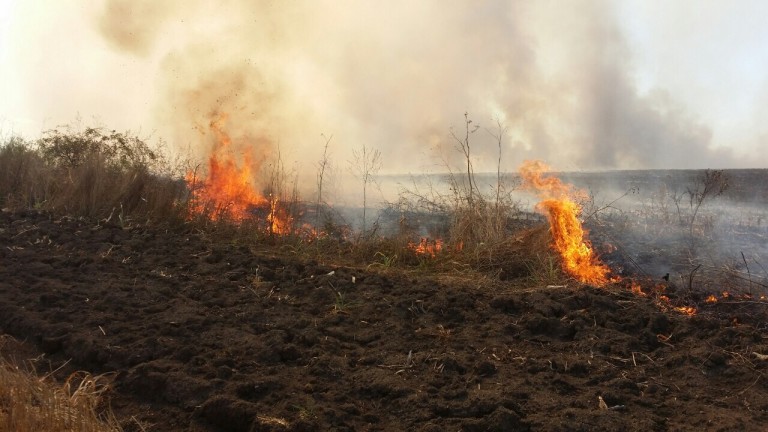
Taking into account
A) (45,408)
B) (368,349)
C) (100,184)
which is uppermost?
(100,184)

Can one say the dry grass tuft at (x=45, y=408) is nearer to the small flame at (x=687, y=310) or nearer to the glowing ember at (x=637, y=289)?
the small flame at (x=687, y=310)

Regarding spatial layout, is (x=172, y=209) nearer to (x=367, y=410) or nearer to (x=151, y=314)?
(x=151, y=314)

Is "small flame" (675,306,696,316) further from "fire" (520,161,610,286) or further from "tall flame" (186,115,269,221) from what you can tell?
"tall flame" (186,115,269,221)

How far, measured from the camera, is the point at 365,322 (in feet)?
14.8

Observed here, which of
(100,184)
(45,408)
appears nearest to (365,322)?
(45,408)

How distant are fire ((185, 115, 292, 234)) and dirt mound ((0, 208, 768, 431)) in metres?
2.61

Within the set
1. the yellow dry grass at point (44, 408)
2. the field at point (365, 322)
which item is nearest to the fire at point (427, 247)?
the field at point (365, 322)

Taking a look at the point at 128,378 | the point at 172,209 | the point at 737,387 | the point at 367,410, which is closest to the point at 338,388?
the point at 367,410

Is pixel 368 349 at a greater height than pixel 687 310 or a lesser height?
lesser

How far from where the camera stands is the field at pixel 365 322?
305 cm

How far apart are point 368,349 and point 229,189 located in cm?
720

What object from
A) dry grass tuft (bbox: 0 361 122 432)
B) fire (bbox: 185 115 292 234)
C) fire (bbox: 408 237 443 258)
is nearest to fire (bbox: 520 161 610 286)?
fire (bbox: 408 237 443 258)

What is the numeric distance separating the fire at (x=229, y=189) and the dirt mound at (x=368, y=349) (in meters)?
2.61

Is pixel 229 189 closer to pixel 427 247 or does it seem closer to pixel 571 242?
pixel 427 247
